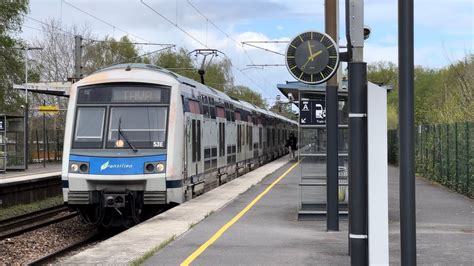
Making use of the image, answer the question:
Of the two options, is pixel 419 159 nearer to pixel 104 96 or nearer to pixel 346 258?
pixel 104 96

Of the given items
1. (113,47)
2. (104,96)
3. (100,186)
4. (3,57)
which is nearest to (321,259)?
(100,186)

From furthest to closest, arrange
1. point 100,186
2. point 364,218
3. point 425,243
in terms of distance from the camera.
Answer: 1. point 100,186
2. point 425,243
3. point 364,218

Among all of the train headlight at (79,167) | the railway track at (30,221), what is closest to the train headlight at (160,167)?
the train headlight at (79,167)

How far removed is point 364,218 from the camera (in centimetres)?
597

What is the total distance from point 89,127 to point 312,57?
5691 mm

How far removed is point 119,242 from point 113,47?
5155 cm

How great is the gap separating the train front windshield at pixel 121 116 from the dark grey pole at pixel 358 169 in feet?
24.7

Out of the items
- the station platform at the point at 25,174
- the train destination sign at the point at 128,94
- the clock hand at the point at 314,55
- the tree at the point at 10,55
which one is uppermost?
the tree at the point at 10,55

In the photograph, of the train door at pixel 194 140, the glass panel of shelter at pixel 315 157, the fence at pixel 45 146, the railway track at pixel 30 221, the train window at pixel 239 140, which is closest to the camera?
the glass panel of shelter at pixel 315 157

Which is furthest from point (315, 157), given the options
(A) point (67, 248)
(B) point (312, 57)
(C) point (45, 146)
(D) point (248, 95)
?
(D) point (248, 95)

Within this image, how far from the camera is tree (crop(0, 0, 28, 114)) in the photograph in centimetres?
4497

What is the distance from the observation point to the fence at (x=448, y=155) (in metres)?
17.4

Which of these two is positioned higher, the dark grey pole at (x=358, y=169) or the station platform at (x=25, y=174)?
the dark grey pole at (x=358, y=169)

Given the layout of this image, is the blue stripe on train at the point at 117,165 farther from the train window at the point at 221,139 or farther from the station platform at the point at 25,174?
the station platform at the point at 25,174
